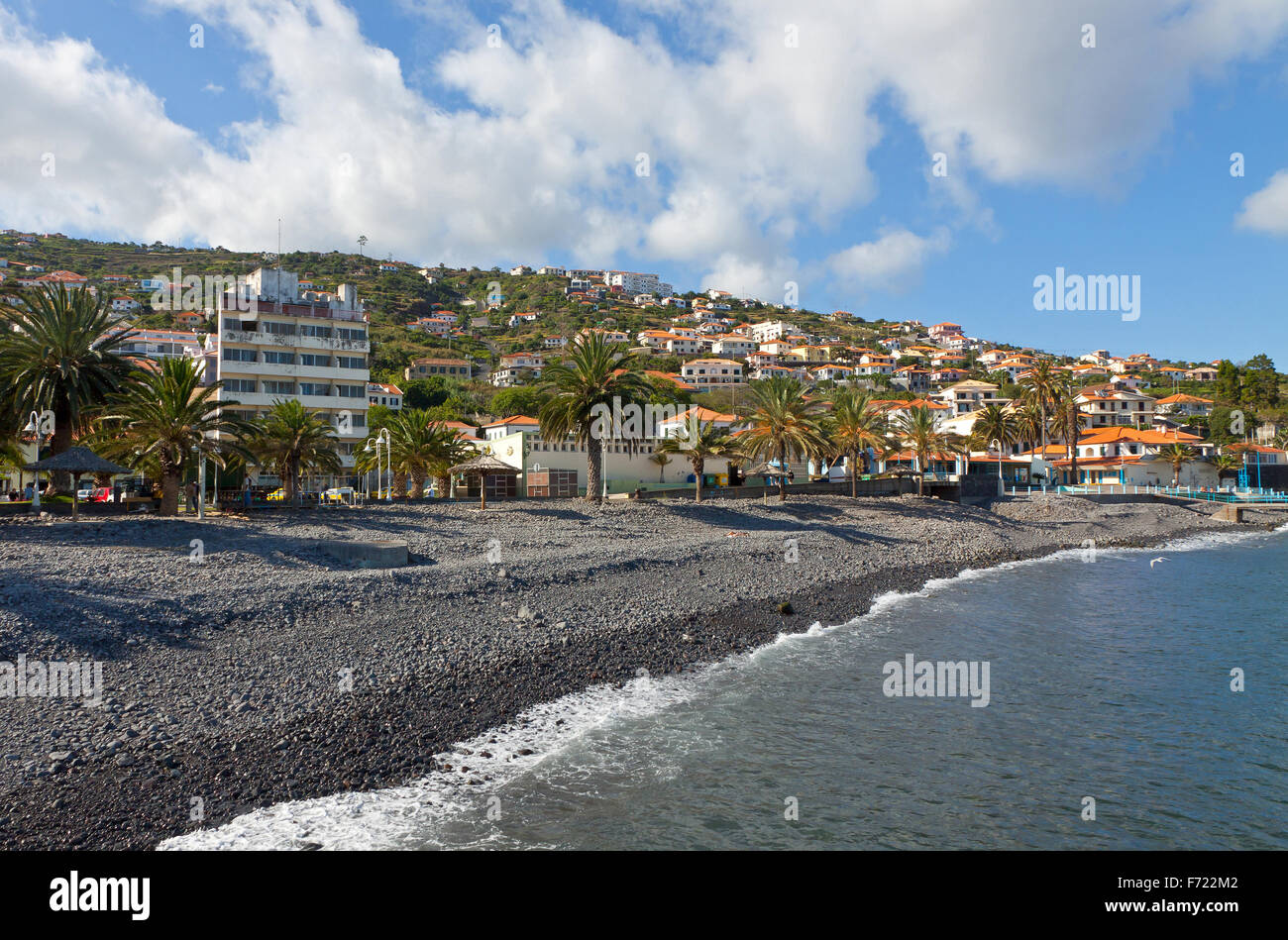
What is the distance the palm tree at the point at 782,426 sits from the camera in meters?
44.8

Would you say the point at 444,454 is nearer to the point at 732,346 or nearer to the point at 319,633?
the point at 319,633

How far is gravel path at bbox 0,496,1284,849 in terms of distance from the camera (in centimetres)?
992

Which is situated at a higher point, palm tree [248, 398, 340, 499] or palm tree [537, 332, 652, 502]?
palm tree [537, 332, 652, 502]

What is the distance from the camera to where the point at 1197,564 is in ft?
127

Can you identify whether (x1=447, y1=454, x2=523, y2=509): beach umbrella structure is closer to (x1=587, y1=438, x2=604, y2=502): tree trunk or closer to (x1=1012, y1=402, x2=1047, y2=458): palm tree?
(x1=587, y1=438, x2=604, y2=502): tree trunk

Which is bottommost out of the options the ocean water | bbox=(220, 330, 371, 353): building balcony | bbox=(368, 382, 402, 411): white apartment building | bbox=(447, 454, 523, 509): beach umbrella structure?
the ocean water

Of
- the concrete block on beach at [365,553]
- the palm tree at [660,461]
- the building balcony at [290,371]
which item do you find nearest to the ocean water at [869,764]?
the concrete block on beach at [365,553]

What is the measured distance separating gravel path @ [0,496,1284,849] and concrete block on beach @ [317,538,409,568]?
47cm

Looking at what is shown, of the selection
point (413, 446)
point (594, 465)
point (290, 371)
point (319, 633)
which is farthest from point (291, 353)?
point (319, 633)

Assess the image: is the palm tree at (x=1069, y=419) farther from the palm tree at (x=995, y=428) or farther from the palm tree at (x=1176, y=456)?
the palm tree at (x=1176, y=456)

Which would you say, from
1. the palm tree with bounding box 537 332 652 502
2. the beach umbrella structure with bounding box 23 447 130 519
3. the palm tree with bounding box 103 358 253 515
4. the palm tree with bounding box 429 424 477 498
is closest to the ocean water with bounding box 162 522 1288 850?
the palm tree with bounding box 537 332 652 502

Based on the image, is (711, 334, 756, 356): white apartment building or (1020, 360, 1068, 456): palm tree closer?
(1020, 360, 1068, 456): palm tree
